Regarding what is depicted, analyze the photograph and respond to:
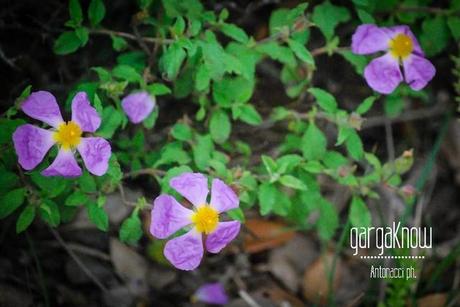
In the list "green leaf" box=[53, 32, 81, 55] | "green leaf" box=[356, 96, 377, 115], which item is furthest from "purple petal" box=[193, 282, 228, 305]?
"green leaf" box=[53, 32, 81, 55]

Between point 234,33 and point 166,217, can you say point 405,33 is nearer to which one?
point 234,33

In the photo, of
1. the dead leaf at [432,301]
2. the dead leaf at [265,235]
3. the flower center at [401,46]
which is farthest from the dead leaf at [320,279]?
the flower center at [401,46]

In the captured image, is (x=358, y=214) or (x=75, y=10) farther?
(x=358, y=214)

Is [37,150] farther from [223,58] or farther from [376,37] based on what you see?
[376,37]

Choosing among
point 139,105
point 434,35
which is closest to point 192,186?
point 139,105

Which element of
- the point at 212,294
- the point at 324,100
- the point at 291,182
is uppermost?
the point at 324,100

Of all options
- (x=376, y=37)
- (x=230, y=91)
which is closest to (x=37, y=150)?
(x=230, y=91)

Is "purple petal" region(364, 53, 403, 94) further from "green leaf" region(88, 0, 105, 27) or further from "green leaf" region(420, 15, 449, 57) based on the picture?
"green leaf" region(88, 0, 105, 27)
